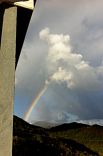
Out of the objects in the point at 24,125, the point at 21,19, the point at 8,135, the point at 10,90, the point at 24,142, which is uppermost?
the point at 24,125

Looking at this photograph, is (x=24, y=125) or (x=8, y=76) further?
(x=24, y=125)

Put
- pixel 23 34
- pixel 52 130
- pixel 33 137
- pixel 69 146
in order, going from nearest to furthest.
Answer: pixel 23 34 → pixel 33 137 → pixel 69 146 → pixel 52 130

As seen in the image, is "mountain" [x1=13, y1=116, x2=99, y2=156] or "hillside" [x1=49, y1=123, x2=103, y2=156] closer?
"mountain" [x1=13, y1=116, x2=99, y2=156]

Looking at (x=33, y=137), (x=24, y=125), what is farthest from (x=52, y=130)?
(x=33, y=137)

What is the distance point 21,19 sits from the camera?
4.71 meters

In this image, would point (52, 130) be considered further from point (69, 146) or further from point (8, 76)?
point (8, 76)

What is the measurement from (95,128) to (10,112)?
123 feet

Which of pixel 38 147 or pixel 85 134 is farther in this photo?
pixel 85 134

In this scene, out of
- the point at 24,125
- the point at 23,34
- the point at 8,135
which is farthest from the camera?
the point at 24,125

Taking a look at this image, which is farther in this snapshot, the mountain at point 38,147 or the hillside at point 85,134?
the hillside at point 85,134

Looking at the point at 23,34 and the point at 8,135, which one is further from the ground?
the point at 23,34

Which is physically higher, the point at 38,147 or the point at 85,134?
the point at 85,134

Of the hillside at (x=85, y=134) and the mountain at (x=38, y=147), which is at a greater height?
the hillside at (x=85, y=134)

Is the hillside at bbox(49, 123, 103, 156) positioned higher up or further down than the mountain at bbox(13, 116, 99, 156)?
higher up
